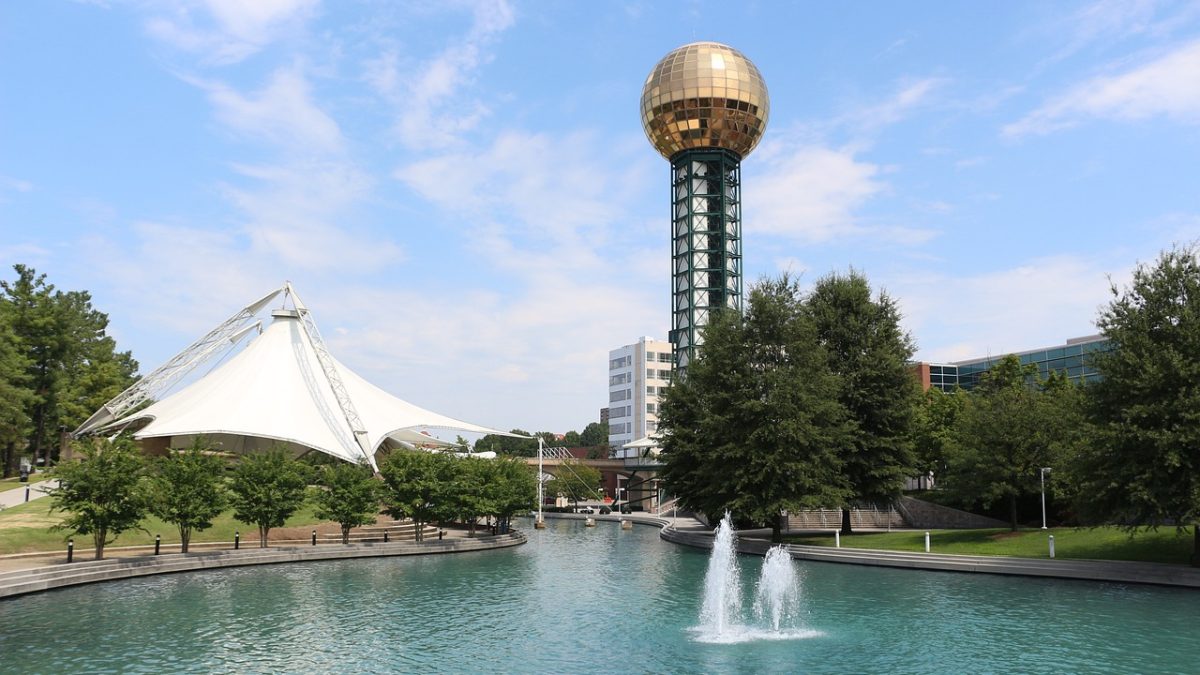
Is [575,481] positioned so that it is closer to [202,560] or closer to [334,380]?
[334,380]

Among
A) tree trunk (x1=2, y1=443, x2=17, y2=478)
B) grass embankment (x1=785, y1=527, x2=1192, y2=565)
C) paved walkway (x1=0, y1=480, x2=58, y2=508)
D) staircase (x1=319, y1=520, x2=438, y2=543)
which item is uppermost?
tree trunk (x1=2, y1=443, x2=17, y2=478)

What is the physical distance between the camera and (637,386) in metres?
139

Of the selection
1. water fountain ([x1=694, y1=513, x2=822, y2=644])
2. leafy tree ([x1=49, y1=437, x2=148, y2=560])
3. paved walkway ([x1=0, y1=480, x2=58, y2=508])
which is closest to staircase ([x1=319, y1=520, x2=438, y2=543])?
leafy tree ([x1=49, y1=437, x2=148, y2=560])

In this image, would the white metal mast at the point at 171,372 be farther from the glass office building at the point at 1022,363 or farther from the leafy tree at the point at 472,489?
the glass office building at the point at 1022,363

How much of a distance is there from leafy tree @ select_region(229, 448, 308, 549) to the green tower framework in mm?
59265

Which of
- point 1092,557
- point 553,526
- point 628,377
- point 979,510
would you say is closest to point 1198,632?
point 1092,557

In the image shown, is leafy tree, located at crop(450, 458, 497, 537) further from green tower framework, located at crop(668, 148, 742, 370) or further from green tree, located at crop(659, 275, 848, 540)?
green tower framework, located at crop(668, 148, 742, 370)

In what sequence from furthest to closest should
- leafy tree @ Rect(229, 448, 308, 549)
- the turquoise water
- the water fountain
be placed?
leafy tree @ Rect(229, 448, 308, 549) < the water fountain < the turquoise water

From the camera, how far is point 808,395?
46.8 m

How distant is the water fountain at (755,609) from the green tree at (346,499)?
70.8 ft

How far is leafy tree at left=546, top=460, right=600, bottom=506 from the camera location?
339ft

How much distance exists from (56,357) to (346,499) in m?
42.1

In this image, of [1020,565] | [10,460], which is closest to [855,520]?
[1020,565]

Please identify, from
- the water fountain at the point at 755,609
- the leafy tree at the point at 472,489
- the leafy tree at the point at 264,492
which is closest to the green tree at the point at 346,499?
the leafy tree at the point at 264,492
